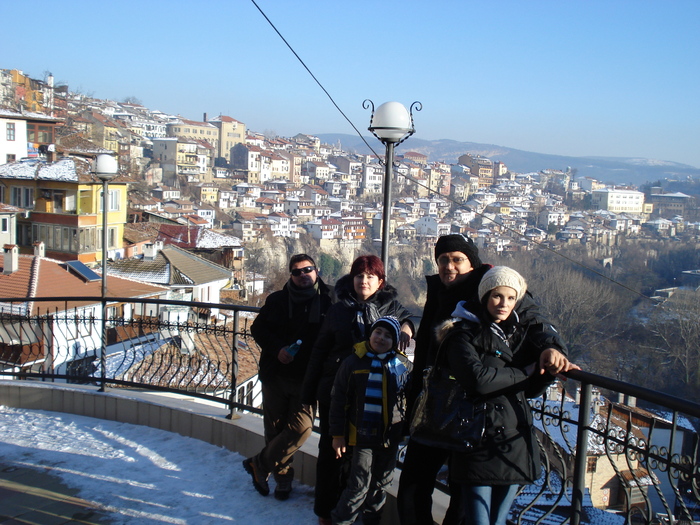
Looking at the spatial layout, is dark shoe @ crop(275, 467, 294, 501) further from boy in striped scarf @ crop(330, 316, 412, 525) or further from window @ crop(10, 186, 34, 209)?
window @ crop(10, 186, 34, 209)

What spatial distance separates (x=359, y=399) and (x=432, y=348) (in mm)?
452

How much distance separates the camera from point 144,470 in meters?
3.54

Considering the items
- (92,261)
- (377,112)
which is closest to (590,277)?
(92,261)

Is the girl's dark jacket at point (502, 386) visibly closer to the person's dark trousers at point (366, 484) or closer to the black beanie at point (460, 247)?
the black beanie at point (460, 247)

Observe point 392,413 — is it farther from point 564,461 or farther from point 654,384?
point 654,384

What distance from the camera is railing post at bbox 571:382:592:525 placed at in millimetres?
2234

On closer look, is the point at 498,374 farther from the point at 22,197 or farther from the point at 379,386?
the point at 22,197

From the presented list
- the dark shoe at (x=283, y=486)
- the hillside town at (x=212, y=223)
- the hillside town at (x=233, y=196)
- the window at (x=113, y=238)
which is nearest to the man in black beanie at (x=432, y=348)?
the hillside town at (x=212, y=223)

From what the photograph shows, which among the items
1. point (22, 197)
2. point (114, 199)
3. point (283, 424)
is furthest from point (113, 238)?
point (283, 424)

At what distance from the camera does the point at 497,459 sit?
6.95 ft

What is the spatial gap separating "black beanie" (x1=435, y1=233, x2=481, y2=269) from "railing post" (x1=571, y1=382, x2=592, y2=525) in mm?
629

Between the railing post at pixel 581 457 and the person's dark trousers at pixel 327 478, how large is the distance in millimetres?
1079

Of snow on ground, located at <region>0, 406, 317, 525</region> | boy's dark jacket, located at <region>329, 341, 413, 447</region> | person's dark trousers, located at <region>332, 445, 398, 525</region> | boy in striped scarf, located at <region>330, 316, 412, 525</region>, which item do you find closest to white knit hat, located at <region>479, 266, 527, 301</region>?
boy in striped scarf, located at <region>330, 316, 412, 525</region>

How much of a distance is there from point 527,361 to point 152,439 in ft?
9.15
